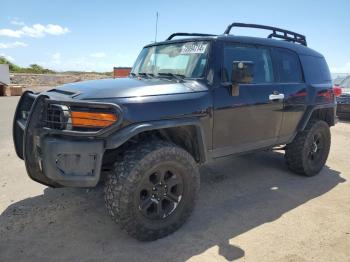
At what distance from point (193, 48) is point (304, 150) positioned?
2386 millimetres

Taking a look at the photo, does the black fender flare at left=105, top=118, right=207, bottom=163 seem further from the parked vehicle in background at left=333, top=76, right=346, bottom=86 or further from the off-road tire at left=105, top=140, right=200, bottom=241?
the parked vehicle in background at left=333, top=76, right=346, bottom=86

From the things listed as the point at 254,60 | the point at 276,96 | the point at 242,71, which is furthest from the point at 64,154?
the point at 276,96

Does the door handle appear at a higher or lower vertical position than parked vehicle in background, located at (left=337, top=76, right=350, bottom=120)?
higher

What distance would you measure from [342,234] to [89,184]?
2534mm

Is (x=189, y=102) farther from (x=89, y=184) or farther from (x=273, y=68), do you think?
(x=273, y=68)

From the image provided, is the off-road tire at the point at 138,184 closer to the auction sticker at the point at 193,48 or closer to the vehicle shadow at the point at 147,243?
the vehicle shadow at the point at 147,243

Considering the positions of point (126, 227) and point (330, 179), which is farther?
point (330, 179)

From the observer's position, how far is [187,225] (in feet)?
11.7

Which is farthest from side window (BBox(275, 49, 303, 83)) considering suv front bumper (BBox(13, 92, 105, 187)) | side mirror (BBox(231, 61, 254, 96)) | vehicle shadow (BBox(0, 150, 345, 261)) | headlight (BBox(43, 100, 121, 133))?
suv front bumper (BBox(13, 92, 105, 187))

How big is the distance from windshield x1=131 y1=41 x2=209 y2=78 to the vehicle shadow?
1.59 meters

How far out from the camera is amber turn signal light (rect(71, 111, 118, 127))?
2.93 meters

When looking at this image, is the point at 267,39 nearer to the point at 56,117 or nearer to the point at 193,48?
the point at 193,48

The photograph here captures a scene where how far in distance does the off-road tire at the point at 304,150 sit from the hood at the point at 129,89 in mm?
2203

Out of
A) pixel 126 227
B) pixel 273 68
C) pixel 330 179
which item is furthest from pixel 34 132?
pixel 330 179
